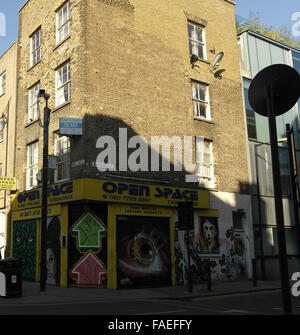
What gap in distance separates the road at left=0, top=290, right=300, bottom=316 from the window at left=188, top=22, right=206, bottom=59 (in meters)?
13.2

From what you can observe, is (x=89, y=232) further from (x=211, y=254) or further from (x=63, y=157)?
(x=211, y=254)

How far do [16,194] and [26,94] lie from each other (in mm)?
5320

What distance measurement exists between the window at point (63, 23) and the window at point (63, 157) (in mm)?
4776

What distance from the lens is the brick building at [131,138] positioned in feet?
52.3

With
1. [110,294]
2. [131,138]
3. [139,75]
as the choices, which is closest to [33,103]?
[139,75]

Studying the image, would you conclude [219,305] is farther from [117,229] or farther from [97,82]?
[97,82]

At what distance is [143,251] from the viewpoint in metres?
16.5

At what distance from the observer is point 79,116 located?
53.6ft

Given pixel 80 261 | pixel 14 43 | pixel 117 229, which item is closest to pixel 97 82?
pixel 117 229

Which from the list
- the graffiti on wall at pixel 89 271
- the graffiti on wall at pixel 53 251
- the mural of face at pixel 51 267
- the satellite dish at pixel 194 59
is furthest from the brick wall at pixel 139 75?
the mural of face at pixel 51 267

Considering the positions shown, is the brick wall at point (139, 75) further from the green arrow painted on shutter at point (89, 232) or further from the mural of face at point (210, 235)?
the mural of face at point (210, 235)

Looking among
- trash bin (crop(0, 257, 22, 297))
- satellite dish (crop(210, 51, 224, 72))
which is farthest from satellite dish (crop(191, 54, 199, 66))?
trash bin (crop(0, 257, 22, 297))

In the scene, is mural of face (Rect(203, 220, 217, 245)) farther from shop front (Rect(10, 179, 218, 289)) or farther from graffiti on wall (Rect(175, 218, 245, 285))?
shop front (Rect(10, 179, 218, 289))
